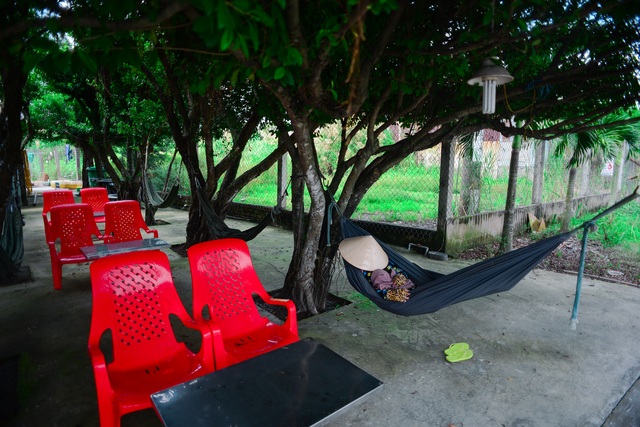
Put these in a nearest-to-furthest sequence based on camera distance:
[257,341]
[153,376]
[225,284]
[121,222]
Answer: [153,376] < [257,341] < [225,284] < [121,222]

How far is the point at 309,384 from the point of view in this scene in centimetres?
133

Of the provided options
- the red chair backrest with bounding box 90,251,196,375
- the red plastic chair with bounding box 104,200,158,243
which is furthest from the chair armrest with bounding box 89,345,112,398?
the red plastic chair with bounding box 104,200,158,243

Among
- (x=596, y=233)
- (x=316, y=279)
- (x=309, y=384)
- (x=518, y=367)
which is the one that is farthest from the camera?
(x=596, y=233)

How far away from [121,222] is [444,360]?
349 cm

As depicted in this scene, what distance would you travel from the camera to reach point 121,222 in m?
4.22

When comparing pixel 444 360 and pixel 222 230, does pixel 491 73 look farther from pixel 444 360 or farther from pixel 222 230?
pixel 222 230

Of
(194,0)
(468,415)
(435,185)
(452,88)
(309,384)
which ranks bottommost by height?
(468,415)

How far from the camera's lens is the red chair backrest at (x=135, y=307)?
173 cm

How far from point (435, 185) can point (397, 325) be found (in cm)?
260

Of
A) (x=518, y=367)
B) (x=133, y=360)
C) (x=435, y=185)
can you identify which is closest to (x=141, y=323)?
(x=133, y=360)

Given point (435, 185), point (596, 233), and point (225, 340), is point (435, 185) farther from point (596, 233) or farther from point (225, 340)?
point (225, 340)

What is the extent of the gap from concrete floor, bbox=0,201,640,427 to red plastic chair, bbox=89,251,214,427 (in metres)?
0.25

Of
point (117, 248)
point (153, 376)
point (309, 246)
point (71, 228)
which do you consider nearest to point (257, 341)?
point (153, 376)

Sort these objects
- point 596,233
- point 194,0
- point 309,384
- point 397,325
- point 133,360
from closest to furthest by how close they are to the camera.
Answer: point 194,0, point 309,384, point 133,360, point 397,325, point 596,233
